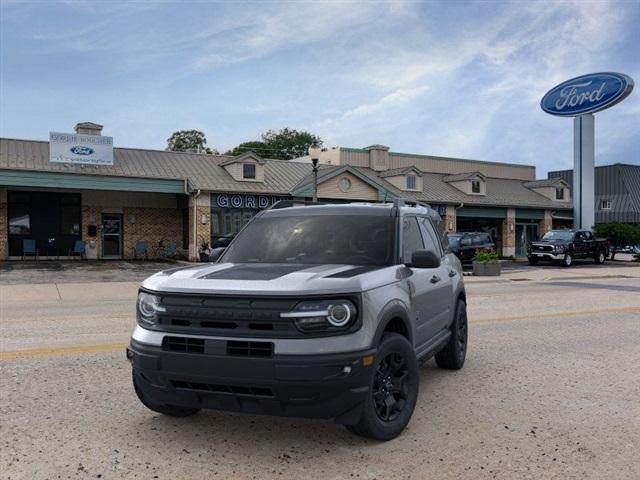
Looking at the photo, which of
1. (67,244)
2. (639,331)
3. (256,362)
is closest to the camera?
(256,362)

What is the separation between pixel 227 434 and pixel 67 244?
92.7 ft

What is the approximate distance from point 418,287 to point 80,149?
2602cm

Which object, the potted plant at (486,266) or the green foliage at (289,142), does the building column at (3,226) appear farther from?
the green foliage at (289,142)

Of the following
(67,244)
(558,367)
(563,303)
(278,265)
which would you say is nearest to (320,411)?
(278,265)

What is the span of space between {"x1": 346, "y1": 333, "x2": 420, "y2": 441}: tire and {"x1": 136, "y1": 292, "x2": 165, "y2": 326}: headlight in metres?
1.57

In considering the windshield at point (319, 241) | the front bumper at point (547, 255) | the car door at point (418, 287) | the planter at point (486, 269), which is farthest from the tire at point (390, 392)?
the front bumper at point (547, 255)

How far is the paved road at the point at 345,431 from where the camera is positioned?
398cm

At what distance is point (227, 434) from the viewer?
4551 mm

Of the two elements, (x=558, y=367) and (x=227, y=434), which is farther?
(x=558, y=367)

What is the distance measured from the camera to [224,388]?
3.95 meters

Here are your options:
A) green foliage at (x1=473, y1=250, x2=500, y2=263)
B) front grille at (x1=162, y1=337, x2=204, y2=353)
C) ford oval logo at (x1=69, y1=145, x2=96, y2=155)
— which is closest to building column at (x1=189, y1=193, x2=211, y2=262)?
ford oval logo at (x1=69, y1=145, x2=96, y2=155)

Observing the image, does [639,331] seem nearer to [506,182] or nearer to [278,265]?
[278,265]

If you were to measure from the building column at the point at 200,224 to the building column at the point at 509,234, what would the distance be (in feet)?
68.8

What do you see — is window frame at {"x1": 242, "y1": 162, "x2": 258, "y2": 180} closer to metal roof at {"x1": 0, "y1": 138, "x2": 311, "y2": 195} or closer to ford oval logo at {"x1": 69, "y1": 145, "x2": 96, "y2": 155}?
metal roof at {"x1": 0, "y1": 138, "x2": 311, "y2": 195}
